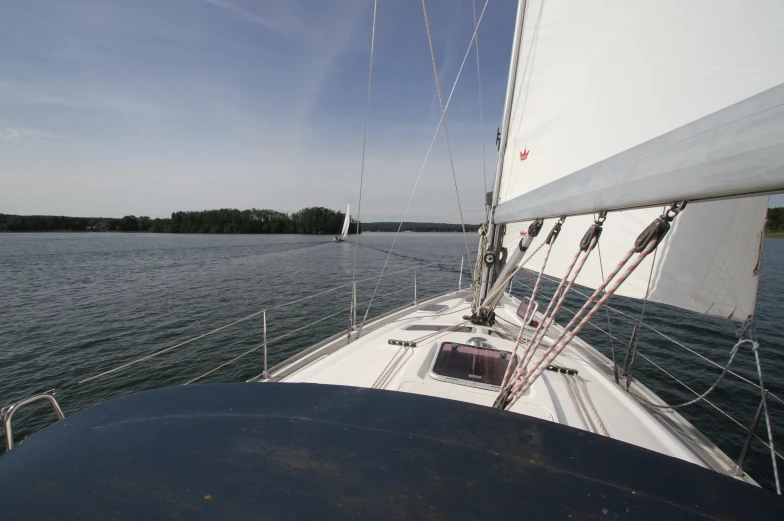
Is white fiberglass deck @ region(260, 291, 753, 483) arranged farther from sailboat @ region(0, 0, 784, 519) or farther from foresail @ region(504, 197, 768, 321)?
foresail @ region(504, 197, 768, 321)

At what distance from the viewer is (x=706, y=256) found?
3.25 m

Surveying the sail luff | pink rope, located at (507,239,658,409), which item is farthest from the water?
the sail luff

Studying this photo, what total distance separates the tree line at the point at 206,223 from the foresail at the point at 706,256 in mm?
83890

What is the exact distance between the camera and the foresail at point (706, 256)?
10.0ft

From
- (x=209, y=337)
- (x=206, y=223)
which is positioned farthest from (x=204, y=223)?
(x=209, y=337)

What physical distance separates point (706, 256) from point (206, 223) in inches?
4007

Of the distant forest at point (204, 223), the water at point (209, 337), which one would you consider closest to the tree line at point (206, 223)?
the distant forest at point (204, 223)

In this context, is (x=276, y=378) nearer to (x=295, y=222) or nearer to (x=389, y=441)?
(x=389, y=441)

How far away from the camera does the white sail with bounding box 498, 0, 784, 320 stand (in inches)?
76.7

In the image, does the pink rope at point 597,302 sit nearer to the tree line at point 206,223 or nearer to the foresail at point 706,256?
the foresail at point 706,256

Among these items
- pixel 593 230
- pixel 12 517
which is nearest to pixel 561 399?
pixel 593 230

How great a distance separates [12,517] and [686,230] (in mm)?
4928

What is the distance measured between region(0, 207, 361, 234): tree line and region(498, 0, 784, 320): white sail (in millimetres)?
83385

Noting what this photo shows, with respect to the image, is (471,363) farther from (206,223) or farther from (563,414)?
(206,223)
